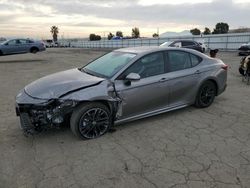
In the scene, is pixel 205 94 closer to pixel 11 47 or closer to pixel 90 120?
pixel 90 120

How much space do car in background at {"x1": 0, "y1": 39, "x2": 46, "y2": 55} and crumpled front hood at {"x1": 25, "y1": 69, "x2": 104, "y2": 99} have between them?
1753 centimetres

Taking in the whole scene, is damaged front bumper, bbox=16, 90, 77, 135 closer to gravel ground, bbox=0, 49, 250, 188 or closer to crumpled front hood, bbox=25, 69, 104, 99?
crumpled front hood, bbox=25, 69, 104, 99

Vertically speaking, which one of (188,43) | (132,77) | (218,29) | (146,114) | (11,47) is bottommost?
(146,114)

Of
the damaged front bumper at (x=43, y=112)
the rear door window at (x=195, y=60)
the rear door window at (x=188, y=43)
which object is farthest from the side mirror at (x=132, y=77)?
the rear door window at (x=188, y=43)

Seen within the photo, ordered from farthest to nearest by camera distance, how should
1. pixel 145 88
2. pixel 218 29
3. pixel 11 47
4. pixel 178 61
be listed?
pixel 218 29 → pixel 11 47 → pixel 178 61 → pixel 145 88

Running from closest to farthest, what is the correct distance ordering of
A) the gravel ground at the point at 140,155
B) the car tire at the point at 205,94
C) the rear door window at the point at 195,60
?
1. the gravel ground at the point at 140,155
2. the rear door window at the point at 195,60
3. the car tire at the point at 205,94

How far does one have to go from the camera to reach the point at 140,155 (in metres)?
4.24

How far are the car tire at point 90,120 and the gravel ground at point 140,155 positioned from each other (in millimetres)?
132

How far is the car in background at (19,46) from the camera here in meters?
21.1

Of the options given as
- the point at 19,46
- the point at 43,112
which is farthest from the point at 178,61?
the point at 19,46

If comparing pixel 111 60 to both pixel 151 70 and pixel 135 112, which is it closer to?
pixel 151 70

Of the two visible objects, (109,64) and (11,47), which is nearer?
(109,64)

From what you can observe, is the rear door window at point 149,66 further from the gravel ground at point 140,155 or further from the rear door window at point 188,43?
the rear door window at point 188,43

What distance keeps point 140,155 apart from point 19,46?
65.0 ft
